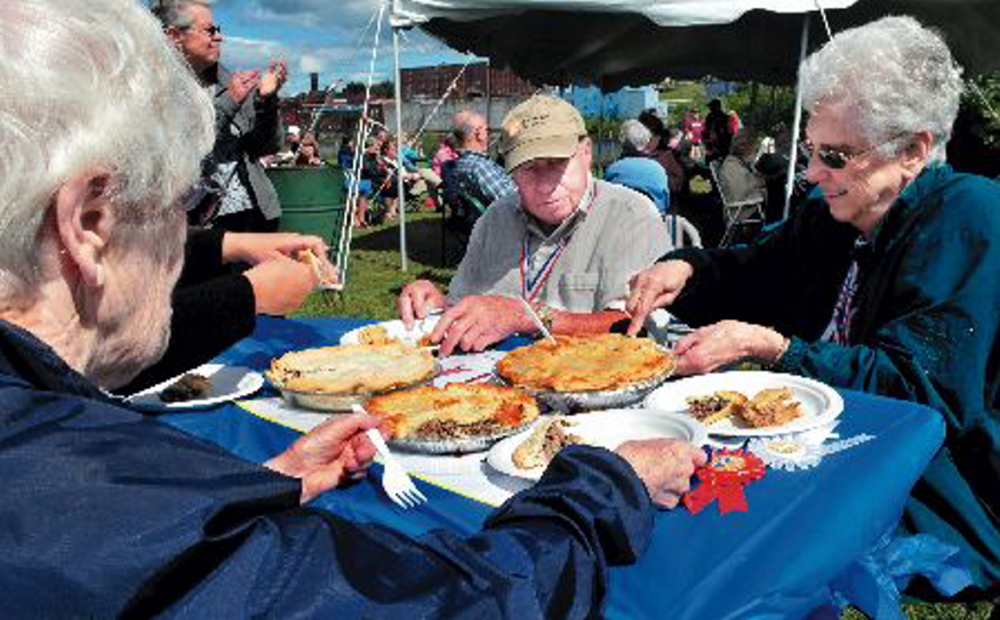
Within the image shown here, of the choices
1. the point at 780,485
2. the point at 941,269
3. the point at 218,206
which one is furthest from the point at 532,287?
the point at 218,206

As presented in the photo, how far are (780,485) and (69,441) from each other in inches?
44.3

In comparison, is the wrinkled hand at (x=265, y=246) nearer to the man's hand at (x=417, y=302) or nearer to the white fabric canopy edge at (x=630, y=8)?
the man's hand at (x=417, y=302)

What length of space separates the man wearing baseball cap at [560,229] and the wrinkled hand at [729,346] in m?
0.88

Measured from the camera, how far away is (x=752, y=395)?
1993 millimetres

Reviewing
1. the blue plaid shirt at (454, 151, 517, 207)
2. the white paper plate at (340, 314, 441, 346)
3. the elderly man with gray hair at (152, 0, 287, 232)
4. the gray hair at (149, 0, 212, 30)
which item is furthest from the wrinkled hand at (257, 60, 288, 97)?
the blue plaid shirt at (454, 151, 517, 207)

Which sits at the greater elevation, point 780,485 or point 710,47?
point 710,47

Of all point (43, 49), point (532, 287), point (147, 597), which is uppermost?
point (43, 49)

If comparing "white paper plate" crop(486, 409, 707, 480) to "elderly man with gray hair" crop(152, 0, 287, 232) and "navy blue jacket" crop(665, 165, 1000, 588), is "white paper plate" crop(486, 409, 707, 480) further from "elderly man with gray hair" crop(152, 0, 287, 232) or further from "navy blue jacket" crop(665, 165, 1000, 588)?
"elderly man with gray hair" crop(152, 0, 287, 232)

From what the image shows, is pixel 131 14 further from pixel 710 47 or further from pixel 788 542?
pixel 710 47

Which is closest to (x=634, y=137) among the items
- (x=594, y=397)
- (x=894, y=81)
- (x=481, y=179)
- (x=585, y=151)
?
(x=481, y=179)

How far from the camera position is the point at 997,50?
9.09 meters

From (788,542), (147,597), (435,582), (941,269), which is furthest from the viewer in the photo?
(941,269)

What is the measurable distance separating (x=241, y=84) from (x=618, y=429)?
3.71 meters

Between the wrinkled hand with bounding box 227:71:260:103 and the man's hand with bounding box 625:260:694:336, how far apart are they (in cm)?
284
